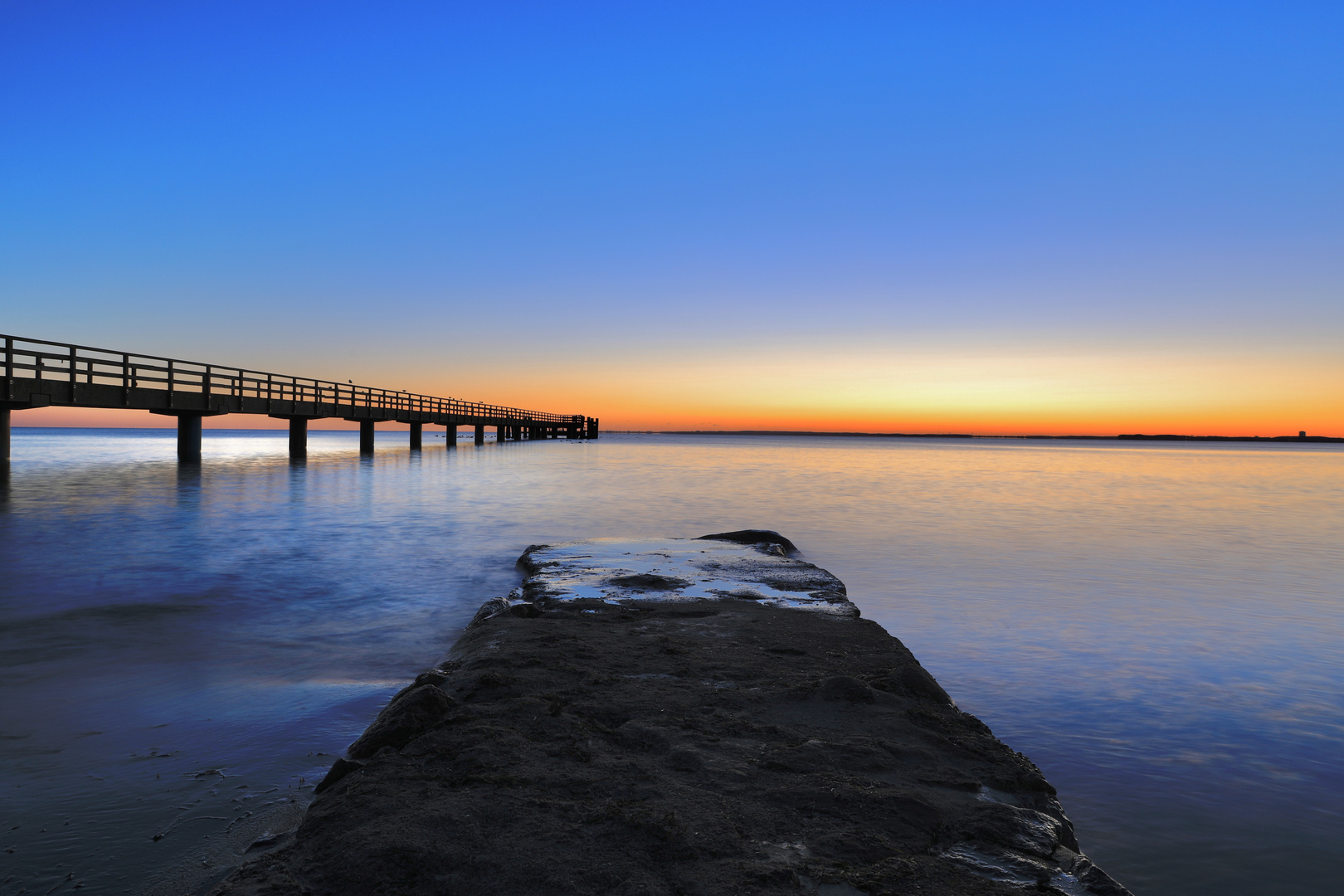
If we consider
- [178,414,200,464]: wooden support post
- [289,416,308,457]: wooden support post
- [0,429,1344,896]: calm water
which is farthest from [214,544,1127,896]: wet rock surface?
[289,416,308,457]: wooden support post

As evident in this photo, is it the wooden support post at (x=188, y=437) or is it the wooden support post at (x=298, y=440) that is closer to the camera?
the wooden support post at (x=188, y=437)

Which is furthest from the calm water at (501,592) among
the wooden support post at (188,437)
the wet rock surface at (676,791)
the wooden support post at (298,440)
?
the wooden support post at (298,440)

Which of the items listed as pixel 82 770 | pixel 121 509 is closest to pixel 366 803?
pixel 82 770

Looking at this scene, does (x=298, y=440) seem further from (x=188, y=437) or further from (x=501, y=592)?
(x=501, y=592)

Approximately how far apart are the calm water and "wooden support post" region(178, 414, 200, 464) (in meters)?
11.4

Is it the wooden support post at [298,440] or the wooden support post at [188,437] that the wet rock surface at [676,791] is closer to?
the wooden support post at [188,437]

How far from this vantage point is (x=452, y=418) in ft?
164

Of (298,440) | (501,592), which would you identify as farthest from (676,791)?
(298,440)

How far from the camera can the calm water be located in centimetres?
311

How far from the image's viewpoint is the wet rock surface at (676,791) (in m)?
2.30

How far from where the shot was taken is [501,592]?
8.30 metres

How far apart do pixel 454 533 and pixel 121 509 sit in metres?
7.04

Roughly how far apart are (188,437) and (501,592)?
25.9 metres

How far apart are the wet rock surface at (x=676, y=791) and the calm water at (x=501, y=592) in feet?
1.62
